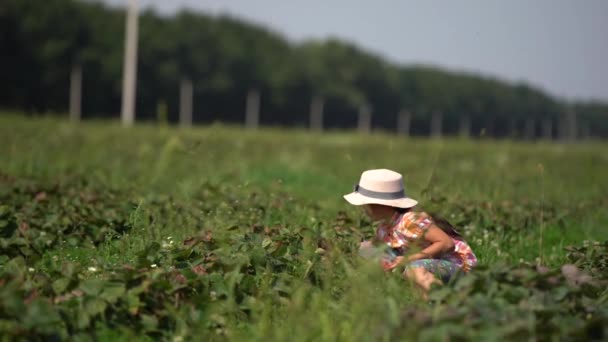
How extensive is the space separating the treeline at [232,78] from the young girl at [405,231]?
4.37 metres

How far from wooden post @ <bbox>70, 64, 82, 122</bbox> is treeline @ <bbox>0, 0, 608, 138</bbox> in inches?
30.0

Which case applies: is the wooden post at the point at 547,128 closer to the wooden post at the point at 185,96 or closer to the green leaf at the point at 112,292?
the wooden post at the point at 185,96

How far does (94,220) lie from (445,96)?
274 feet

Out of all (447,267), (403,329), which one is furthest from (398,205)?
(403,329)

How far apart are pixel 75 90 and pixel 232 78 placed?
1748 centimetres

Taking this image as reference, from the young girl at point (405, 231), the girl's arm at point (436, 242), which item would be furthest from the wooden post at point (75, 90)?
the girl's arm at point (436, 242)

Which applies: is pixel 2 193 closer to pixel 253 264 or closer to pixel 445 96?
pixel 253 264

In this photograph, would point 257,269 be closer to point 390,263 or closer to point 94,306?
point 390,263

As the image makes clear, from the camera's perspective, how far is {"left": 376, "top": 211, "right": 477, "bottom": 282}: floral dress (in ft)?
14.0

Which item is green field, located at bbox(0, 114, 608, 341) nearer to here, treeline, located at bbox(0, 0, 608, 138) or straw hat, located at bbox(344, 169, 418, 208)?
straw hat, located at bbox(344, 169, 418, 208)

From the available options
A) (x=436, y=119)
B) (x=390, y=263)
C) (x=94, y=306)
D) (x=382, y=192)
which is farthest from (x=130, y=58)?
(x=436, y=119)

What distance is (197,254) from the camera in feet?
14.4

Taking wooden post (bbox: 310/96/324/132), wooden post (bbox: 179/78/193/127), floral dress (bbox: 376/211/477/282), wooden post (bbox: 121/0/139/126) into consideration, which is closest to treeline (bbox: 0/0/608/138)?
wooden post (bbox: 310/96/324/132)

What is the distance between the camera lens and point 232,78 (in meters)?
54.0
